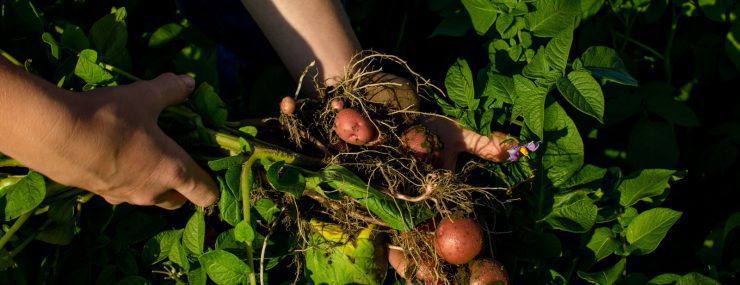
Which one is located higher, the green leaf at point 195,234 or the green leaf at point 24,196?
the green leaf at point 24,196

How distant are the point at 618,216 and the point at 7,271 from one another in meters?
1.19

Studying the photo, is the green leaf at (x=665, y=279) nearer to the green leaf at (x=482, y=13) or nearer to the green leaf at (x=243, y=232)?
the green leaf at (x=482, y=13)

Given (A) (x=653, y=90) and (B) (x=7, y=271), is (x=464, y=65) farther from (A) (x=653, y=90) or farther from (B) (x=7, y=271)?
(B) (x=7, y=271)

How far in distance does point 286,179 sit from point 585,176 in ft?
1.90

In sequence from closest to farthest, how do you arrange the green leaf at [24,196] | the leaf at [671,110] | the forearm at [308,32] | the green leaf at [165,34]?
1. the green leaf at [24,196]
2. the forearm at [308,32]
3. the leaf at [671,110]
4. the green leaf at [165,34]

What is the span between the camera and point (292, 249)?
1.29m

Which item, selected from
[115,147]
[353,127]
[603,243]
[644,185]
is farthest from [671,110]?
[115,147]

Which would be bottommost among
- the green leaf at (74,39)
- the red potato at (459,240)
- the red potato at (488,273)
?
the red potato at (488,273)

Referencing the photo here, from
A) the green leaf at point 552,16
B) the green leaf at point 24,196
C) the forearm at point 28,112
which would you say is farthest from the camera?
the green leaf at point 552,16

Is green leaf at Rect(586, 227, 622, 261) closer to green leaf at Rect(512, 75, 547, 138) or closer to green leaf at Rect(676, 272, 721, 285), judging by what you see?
green leaf at Rect(676, 272, 721, 285)

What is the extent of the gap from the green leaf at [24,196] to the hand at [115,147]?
0.34 ft

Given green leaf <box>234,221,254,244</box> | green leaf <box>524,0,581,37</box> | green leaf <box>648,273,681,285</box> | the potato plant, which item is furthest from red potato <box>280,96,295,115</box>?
green leaf <box>648,273,681,285</box>

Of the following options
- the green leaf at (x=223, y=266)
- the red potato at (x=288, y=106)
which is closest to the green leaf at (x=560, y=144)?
the red potato at (x=288, y=106)

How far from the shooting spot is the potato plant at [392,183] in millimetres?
1173
